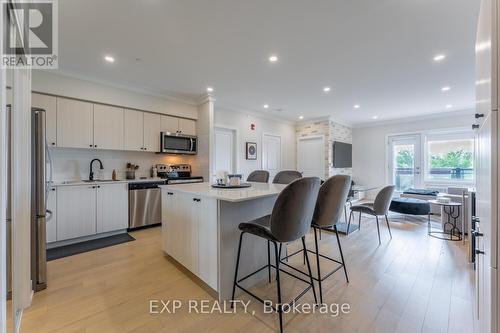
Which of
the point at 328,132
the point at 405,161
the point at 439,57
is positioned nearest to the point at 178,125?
the point at 328,132

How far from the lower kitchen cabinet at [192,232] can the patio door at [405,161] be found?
6843 mm

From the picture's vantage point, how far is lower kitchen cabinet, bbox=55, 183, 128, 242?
3.05 meters

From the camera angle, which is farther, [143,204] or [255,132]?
[255,132]

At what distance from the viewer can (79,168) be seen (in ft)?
12.0

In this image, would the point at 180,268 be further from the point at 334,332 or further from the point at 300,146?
the point at 300,146

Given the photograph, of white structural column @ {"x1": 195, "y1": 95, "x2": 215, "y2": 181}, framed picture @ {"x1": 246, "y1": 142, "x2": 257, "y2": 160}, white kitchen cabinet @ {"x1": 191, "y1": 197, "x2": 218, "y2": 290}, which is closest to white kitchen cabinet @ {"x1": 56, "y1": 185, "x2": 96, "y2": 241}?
white structural column @ {"x1": 195, "y1": 95, "x2": 215, "y2": 181}

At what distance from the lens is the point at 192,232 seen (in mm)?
2109

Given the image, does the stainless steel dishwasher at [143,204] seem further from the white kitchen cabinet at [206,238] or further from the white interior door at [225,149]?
the white kitchen cabinet at [206,238]

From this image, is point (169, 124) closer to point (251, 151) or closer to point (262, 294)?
Answer: point (251, 151)

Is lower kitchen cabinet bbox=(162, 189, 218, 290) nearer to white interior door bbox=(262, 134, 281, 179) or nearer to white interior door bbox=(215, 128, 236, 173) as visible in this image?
white interior door bbox=(215, 128, 236, 173)

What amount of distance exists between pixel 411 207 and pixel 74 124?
6114 millimetres

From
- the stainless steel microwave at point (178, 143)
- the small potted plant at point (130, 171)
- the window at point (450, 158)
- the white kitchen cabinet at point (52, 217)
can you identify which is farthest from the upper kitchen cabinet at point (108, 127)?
the window at point (450, 158)

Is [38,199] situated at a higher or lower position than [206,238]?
higher

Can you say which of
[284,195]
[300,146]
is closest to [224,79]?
[284,195]
